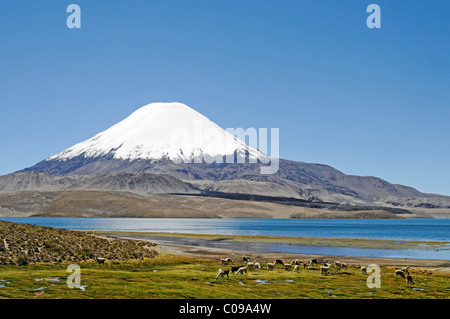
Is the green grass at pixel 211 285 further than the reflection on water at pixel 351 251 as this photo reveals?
No

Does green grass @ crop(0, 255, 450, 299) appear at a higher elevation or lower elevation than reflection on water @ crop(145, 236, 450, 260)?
higher

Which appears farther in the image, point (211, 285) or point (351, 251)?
point (351, 251)

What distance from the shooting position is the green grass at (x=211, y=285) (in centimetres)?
3039

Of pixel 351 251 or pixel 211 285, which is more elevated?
pixel 211 285

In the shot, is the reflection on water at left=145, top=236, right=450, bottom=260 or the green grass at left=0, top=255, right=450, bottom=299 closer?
the green grass at left=0, top=255, right=450, bottom=299

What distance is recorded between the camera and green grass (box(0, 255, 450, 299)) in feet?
99.7

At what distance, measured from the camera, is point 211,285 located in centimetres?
3628

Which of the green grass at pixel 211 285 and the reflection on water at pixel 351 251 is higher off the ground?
the green grass at pixel 211 285
